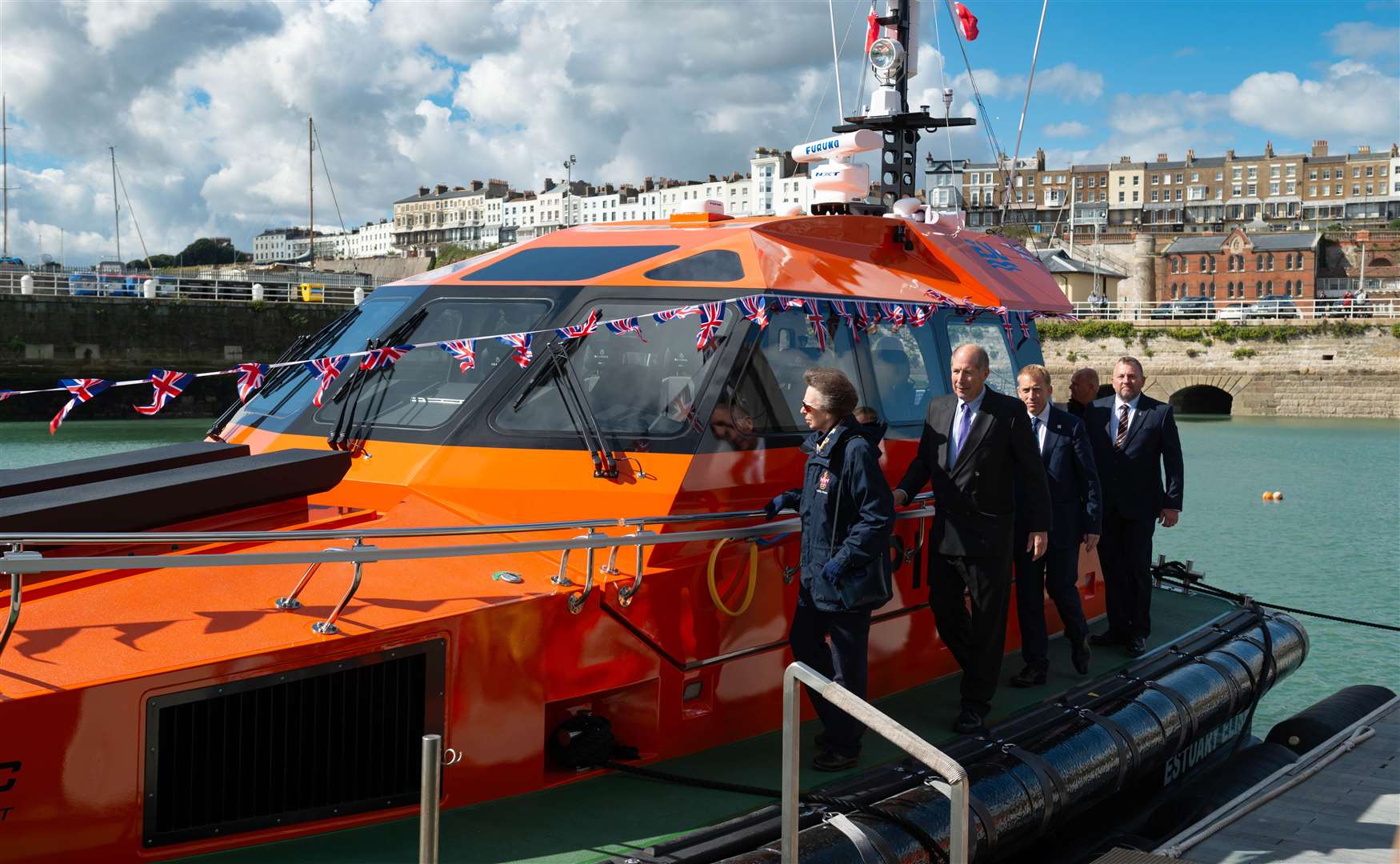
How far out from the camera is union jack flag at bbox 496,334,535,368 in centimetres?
494

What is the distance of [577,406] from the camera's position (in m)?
4.82

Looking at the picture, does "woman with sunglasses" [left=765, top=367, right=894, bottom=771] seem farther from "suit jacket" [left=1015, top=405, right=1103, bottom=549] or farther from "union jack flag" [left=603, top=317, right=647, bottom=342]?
"suit jacket" [left=1015, top=405, right=1103, bottom=549]

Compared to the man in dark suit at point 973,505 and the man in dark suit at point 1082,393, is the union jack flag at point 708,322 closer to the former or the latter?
the man in dark suit at point 973,505

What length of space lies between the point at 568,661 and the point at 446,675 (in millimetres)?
481

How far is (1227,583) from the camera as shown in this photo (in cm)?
1644

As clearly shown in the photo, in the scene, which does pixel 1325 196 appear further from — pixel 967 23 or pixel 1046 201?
pixel 967 23

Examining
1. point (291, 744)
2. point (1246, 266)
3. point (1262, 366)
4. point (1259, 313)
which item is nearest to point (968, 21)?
point (291, 744)

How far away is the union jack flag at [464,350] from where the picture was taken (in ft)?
16.5

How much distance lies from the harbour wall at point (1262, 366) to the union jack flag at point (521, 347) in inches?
1776

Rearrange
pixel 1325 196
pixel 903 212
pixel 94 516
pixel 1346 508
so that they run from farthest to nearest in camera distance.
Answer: pixel 1325 196 < pixel 1346 508 < pixel 903 212 < pixel 94 516

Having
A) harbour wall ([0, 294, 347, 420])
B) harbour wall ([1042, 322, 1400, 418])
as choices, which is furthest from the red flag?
harbour wall ([1042, 322, 1400, 418])

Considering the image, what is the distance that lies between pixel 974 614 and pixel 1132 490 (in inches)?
87.3

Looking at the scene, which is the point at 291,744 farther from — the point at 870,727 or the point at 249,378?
the point at 249,378

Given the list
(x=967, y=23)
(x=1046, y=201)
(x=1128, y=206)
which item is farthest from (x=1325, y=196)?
(x=967, y=23)
